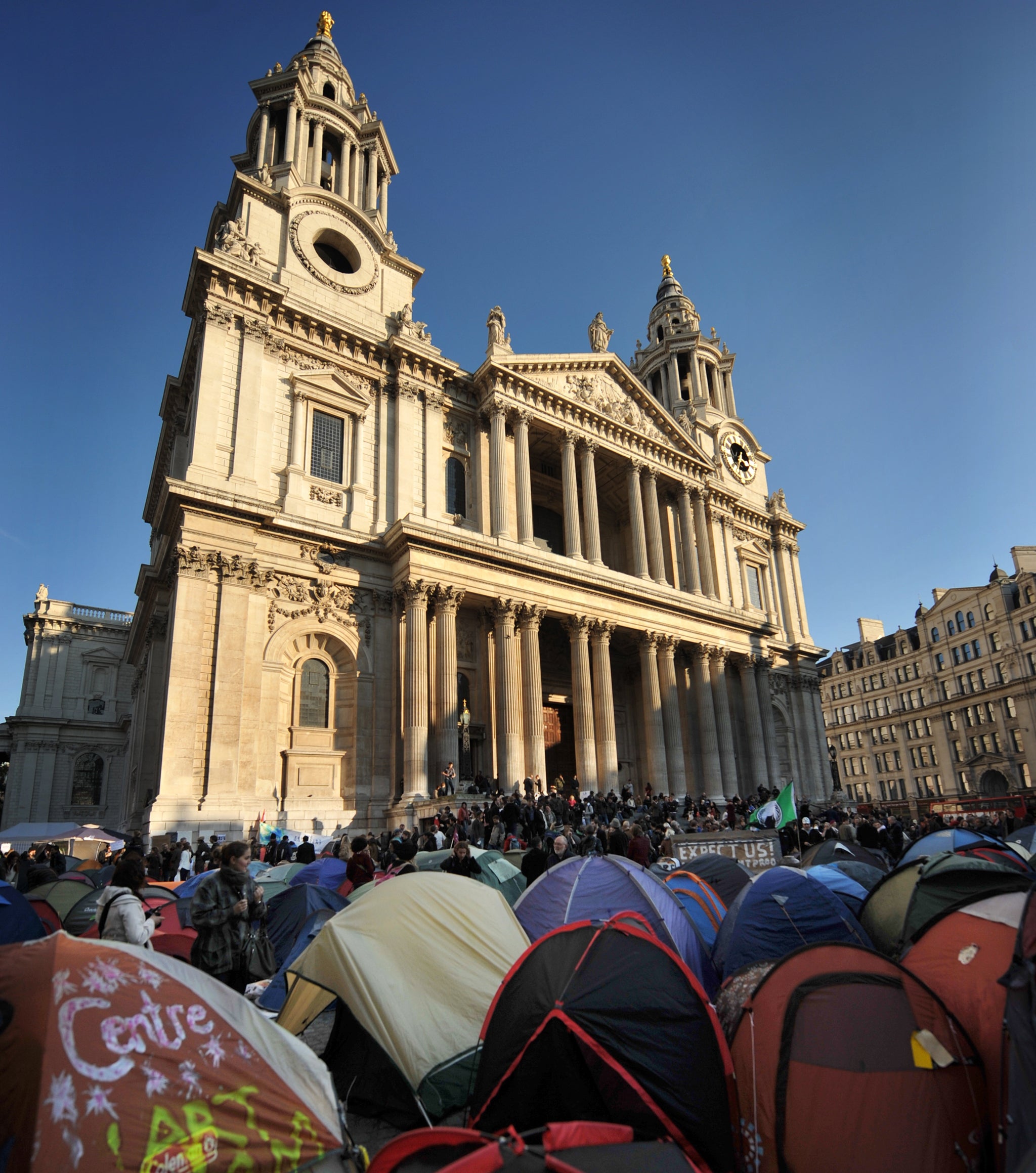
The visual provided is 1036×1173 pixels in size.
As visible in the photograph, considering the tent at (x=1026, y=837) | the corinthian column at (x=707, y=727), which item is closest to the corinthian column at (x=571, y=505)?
the corinthian column at (x=707, y=727)

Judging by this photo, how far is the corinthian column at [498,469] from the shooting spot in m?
30.5

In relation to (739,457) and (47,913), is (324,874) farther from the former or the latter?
(739,457)

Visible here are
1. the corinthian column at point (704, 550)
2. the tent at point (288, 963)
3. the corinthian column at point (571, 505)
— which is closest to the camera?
the tent at point (288, 963)

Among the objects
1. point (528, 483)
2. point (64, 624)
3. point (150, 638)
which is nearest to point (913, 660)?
point (528, 483)

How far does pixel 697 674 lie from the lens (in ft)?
114

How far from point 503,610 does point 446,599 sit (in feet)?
8.11

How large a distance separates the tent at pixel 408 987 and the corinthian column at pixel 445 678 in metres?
17.7

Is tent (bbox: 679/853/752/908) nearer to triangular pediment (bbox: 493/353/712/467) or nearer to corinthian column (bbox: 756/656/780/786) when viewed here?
triangular pediment (bbox: 493/353/712/467)

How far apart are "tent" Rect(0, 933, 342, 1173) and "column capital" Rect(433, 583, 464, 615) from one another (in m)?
22.5

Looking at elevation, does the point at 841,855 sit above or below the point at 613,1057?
above

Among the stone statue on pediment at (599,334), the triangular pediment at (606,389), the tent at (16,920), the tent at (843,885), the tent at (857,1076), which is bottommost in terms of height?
the tent at (857,1076)

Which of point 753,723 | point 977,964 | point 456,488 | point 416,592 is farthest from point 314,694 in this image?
point 977,964

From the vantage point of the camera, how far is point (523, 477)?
104ft

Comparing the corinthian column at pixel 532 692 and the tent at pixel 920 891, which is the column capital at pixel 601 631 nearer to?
the corinthian column at pixel 532 692
